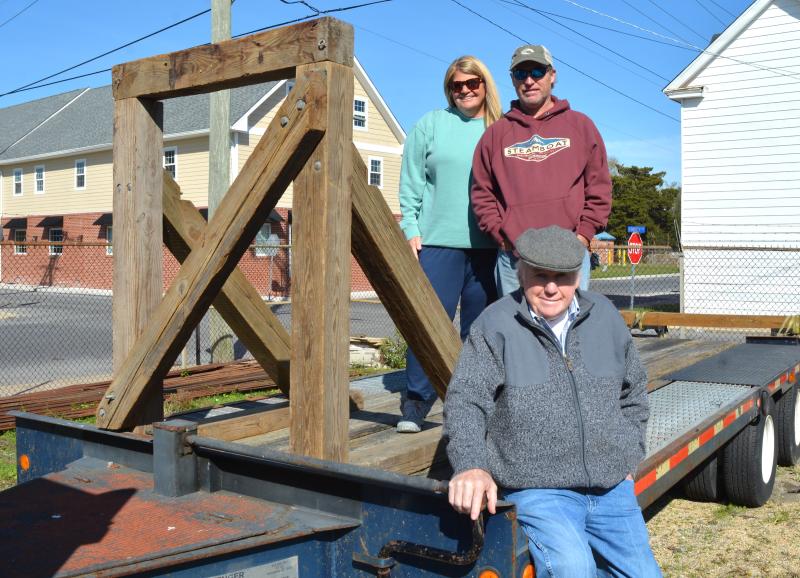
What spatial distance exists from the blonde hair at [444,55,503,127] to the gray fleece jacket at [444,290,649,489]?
1585mm

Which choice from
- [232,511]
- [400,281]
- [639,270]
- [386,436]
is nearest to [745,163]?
[386,436]

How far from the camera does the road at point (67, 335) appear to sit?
418 inches

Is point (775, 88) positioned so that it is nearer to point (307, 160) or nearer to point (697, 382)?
point (697, 382)

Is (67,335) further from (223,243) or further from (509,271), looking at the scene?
(223,243)

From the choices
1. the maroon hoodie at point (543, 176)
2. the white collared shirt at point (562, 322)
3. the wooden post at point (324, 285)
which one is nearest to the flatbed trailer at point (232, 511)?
the wooden post at point (324, 285)

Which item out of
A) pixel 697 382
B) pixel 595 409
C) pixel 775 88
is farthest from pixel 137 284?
pixel 775 88

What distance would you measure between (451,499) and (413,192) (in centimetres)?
218

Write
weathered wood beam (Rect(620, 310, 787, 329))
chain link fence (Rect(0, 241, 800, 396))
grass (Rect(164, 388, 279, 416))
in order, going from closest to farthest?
grass (Rect(164, 388, 279, 416))
weathered wood beam (Rect(620, 310, 787, 329))
chain link fence (Rect(0, 241, 800, 396))

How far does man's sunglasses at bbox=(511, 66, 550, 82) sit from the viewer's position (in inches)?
139

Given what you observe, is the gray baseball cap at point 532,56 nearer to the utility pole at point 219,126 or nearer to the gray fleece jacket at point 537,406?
the gray fleece jacket at point 537,406

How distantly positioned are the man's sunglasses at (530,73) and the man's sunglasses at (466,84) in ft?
1.01

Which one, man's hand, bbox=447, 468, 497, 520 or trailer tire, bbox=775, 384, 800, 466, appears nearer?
man's hand, bbox=447, 468, 497, 520

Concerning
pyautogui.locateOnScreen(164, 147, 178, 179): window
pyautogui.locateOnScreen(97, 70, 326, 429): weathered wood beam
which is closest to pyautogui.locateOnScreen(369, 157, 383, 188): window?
pyautogui.locateOnScreen(164, 147, 178, 179): window

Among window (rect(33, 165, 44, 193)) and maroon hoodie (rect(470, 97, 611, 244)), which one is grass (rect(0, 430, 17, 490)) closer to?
maroon hoodie (rect(470, 97, 611, 244))
